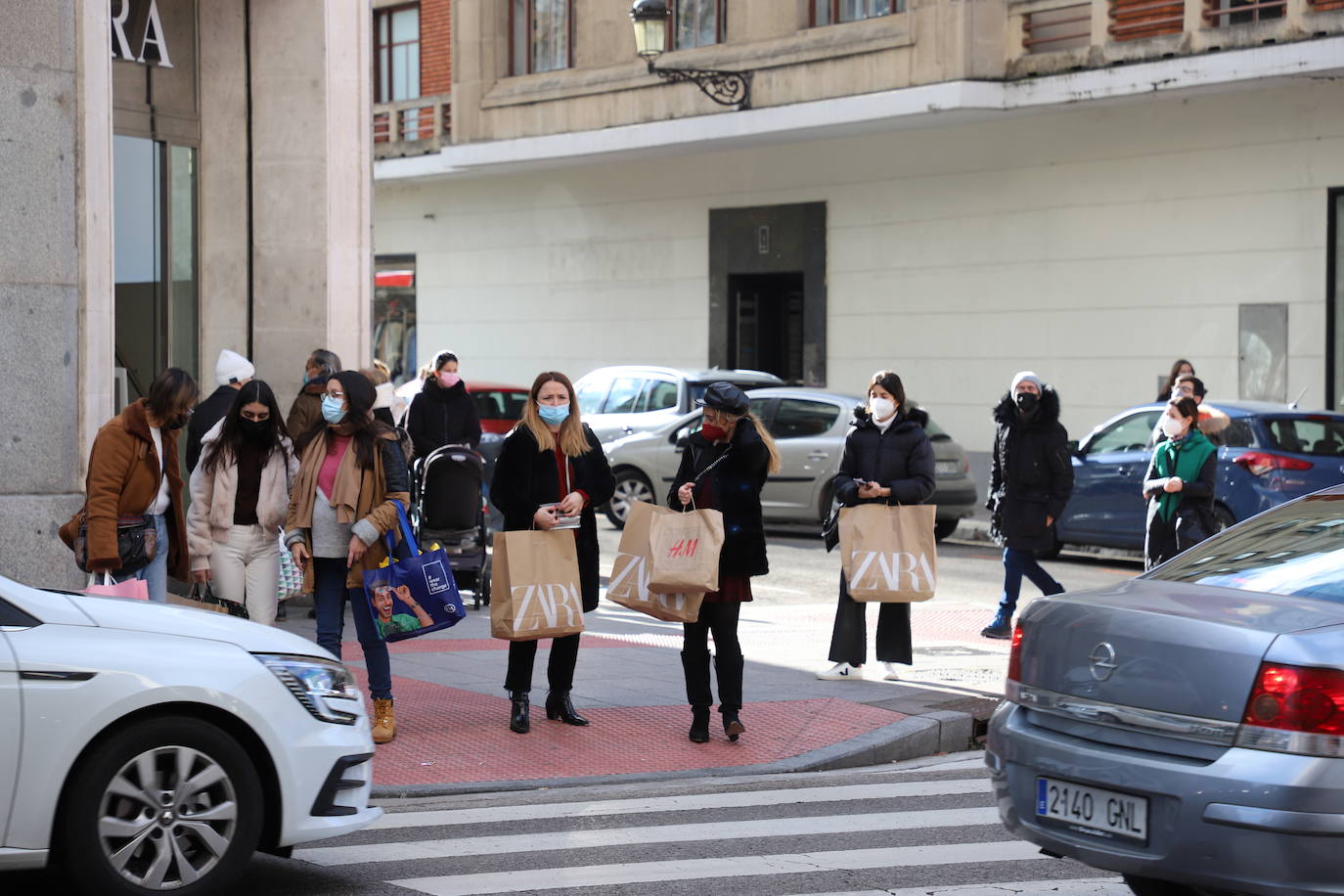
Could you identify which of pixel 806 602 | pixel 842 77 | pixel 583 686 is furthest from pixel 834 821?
pixel 842 77

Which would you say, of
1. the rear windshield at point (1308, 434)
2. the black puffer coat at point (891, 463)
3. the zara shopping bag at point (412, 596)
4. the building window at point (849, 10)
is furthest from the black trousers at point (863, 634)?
the building window at point (849, 10)

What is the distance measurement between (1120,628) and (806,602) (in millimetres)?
9278

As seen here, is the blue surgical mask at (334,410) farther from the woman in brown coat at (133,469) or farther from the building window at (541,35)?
the building window at (541,35)

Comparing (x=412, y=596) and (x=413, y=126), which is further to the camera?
(x=413, y=126)

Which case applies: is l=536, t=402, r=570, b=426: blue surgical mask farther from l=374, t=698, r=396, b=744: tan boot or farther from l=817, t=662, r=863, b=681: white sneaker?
→ l=817, t=662, r=863, b=681: white sneaker

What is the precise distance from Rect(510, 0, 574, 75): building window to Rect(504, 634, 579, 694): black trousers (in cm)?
1947

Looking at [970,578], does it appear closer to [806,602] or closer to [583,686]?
[806,602]

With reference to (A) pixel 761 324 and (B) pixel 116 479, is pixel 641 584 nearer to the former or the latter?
(B) pixel 116 479

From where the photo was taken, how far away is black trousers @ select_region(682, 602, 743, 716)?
342 inches

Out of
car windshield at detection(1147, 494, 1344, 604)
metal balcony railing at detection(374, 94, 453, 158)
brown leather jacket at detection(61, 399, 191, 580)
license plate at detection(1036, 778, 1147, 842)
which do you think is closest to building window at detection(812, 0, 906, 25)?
metal balcony railing at detection(374, 94, 453, 158)

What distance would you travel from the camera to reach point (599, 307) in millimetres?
28344

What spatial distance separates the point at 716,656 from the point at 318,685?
3134 millimetres

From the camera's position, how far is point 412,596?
8250 mm

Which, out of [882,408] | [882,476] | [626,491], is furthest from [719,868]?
[626,491]
